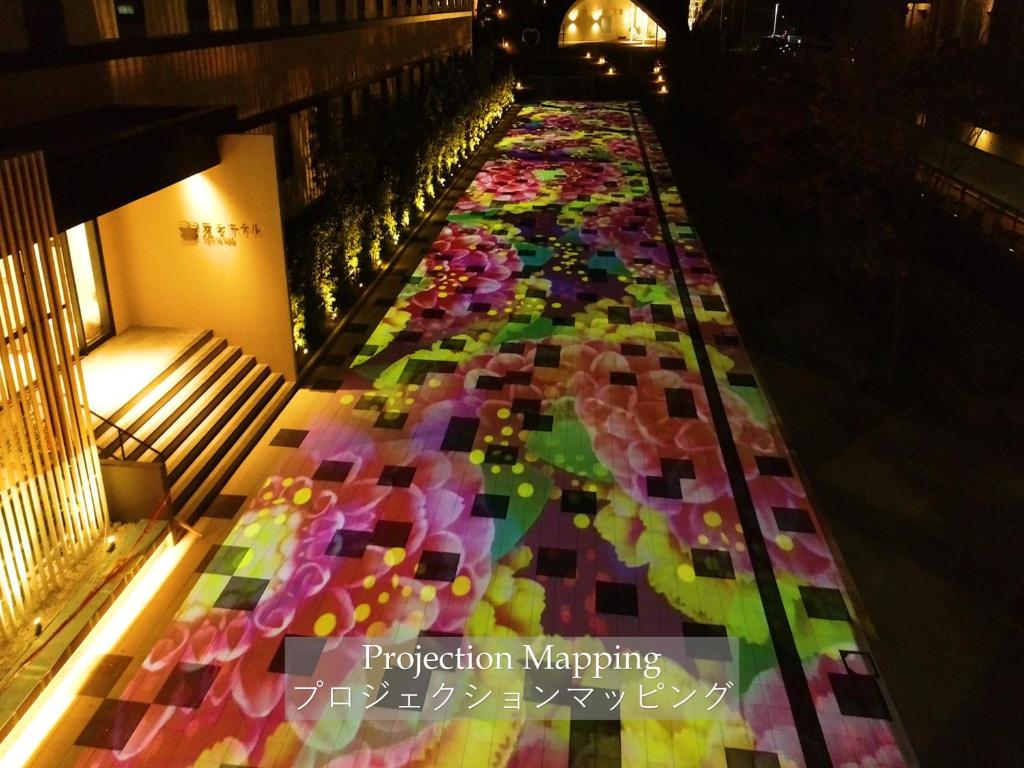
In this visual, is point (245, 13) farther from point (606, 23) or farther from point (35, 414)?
point (606, 23)

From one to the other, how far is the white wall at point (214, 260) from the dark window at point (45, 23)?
1492 mm

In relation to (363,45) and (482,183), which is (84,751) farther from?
(482,183)

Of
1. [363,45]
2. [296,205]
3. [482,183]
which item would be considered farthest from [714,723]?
[482,183]

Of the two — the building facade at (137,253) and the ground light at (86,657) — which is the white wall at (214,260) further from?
the ground light at (86,657)

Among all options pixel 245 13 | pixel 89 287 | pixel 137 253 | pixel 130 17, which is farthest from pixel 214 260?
pixel 245 13

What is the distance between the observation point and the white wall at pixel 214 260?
7504mm

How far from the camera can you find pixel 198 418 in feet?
23.2

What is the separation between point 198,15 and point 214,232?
2589 mm

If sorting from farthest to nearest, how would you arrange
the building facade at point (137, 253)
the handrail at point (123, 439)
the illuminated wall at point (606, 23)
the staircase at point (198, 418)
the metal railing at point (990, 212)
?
the illuminated wall at point (606, 23) → the metal railing at point (990, 212) → the staircase at point (198, 418) → the handrail at point (123, 439) → the building facade at point (137, 253)

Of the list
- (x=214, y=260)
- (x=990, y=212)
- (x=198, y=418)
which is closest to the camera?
(x=198, y=418)

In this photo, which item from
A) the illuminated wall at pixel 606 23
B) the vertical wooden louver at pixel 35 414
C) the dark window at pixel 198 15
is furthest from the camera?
the illuminated wall at pixel 606 23

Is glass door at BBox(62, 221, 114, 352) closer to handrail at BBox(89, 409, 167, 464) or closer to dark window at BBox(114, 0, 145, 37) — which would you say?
handrail at BBox(89, 409, 167, 464)

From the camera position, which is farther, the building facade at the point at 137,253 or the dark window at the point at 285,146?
the dark window at the point at 285,146

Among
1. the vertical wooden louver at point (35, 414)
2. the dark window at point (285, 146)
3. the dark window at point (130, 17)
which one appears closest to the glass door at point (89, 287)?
→ the dark window at point (130, 17)
